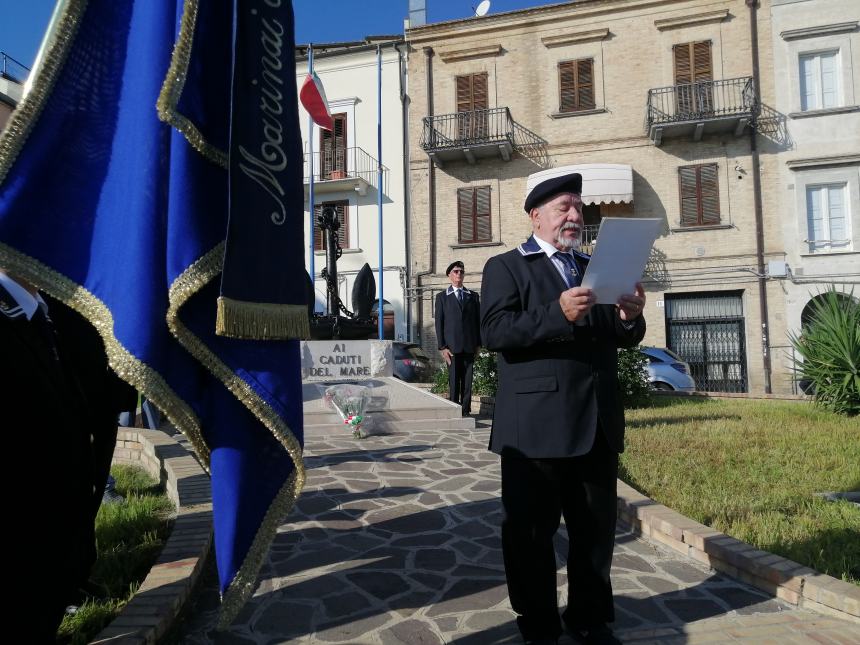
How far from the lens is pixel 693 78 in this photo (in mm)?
18500

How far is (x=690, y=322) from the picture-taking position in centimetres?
1852

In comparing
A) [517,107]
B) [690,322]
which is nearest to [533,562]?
[690,322]

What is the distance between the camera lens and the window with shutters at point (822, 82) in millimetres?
17672

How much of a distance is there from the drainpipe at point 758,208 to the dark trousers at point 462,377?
499 inches

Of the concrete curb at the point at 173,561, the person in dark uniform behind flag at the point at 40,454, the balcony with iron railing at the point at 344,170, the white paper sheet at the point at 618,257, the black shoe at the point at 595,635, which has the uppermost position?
the balcony with iron railing at the point at 344,170

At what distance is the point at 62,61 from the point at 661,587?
322 cm

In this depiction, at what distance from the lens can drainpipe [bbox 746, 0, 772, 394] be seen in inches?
690

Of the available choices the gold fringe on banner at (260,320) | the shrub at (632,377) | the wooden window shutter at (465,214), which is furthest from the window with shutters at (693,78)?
the gold fringe on banner at (260,320)

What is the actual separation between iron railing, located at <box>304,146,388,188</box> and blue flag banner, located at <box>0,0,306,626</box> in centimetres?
1946

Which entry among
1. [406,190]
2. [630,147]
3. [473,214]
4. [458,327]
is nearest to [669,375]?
A: [630,147]

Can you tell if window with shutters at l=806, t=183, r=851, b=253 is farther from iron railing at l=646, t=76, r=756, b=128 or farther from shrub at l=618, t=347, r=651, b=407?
shrub at l=618, t=347, r=651, b=407

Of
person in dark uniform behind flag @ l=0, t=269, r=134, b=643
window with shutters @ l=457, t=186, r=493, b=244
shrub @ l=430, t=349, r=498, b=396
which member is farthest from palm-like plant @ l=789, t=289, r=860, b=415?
window with shutters @ l=457, t=186, r=493, b=244

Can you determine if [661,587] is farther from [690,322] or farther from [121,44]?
[690,322]

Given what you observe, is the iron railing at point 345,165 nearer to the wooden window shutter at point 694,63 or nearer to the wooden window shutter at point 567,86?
the wooden window shutter at point 567,86
